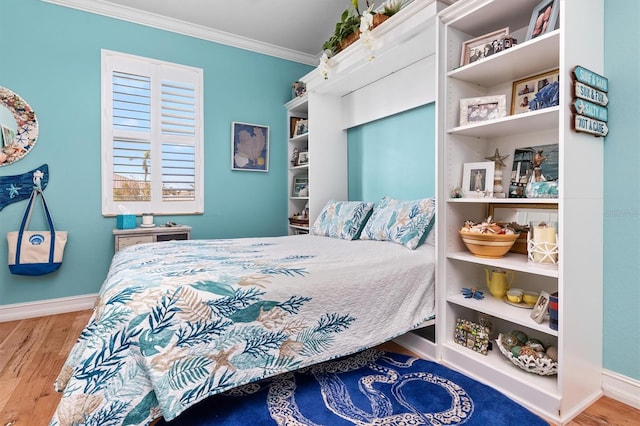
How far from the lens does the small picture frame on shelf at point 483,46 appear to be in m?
1.82

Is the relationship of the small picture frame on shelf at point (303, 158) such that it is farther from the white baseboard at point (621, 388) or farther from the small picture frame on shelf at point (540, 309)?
the white baseboard at point (621, 388)

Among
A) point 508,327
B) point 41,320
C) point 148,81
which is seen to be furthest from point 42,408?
point 148,81

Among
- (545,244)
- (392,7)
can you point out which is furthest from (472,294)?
(392,7)

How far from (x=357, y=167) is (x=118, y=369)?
2.80 m

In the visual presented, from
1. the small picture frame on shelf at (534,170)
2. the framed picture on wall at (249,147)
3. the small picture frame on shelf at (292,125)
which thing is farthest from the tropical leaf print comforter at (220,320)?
the small picture frame on shelf at (292,125)

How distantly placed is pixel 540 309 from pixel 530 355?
23cm

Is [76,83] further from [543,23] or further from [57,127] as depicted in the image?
[543,23]

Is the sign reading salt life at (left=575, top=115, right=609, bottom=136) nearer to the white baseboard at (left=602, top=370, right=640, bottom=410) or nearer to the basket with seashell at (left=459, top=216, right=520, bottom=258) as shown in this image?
the basket with seashell at (left=459, top=216, right=520, bottom=258)

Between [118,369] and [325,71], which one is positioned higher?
[325,71]

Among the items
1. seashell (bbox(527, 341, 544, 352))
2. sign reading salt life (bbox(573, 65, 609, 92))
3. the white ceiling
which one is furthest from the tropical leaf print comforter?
the white ceiling

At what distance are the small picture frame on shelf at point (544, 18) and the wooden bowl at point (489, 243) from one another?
3.28 ft

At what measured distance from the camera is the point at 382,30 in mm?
2453

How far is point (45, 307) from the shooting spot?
297cm

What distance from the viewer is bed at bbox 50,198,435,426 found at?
→ 123 centimetres
